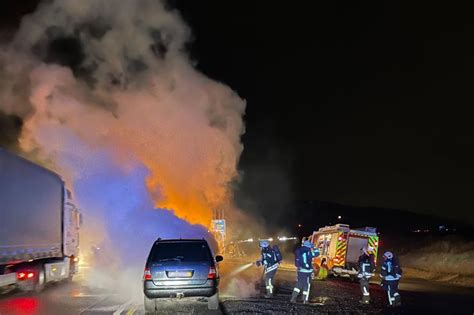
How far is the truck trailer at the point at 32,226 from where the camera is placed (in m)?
14.6

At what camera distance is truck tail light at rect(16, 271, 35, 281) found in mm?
15640

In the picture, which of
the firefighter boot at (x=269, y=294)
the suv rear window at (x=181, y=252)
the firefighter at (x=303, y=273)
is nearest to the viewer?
the suv rear window at (x=181, y=252)

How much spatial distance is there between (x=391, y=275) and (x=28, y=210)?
32.1 ft

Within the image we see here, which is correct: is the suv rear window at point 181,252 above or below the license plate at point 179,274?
above

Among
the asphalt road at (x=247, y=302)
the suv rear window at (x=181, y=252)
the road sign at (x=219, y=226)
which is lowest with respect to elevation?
the asphalt road at (x=247, y=302)

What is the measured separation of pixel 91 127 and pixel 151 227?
10561 mm

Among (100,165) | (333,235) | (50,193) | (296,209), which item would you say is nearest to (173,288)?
(50,193)

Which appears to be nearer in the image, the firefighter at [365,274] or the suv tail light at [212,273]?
the suv tail light at [212,273]

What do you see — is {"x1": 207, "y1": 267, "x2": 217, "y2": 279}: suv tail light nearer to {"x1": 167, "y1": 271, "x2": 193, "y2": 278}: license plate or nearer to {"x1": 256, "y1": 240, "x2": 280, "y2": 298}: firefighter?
{"x1": 167, "y1": 271, "x2": 193, "y2": 278}: license plate

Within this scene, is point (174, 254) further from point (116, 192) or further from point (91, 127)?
point (91, 127)

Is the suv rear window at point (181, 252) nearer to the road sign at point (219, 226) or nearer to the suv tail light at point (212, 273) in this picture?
the suv tail light at point (212, 273)

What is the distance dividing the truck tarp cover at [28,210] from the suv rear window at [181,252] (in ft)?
13.9

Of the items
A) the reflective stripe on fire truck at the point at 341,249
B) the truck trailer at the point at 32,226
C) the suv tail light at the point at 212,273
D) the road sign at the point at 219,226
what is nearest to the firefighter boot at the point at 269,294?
the suv tail light at the point at 212,273

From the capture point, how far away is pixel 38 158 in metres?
32.3
